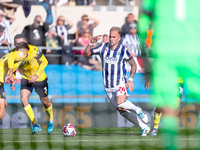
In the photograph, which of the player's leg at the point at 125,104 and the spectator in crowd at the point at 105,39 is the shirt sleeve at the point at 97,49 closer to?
the spectator in crowd at the point at 105,39

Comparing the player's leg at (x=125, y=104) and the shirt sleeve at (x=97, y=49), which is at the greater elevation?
the shirt sleeve at (x=97, y=49)

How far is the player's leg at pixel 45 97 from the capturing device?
17.5 feet

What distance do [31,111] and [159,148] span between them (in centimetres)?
205

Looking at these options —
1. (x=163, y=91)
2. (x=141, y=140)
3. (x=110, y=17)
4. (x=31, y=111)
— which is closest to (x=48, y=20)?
(x=110, y=17)

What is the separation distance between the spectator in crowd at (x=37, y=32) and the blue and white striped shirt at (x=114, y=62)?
125 centimetres

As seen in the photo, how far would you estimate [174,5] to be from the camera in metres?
1.42

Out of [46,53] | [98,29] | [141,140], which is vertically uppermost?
[98,29]

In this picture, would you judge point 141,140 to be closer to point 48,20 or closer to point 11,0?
point 48,20

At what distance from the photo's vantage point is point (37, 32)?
5.99m

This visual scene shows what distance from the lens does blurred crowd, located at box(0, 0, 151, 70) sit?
597 centimetres

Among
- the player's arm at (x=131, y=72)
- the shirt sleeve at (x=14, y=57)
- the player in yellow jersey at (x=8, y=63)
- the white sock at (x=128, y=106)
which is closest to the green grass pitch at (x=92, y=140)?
the white sock at (x=128, y=106)

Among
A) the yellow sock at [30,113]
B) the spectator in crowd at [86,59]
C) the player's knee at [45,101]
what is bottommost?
the yellow sock at [30,113]

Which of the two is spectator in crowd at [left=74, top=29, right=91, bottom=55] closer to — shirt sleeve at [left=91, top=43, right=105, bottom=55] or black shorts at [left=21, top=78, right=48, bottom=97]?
shirt sleeve at [left=91, top=43, right=105, bottom=55]

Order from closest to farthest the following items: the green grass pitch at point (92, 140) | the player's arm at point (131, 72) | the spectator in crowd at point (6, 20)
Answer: the green grass pitch at point (92, 140) < the player's arm at point (131, 72) < the spectator in crowd at point (6, 20)
